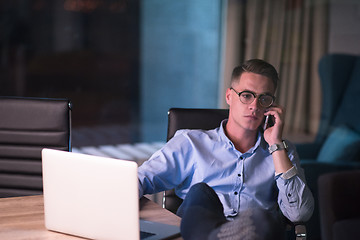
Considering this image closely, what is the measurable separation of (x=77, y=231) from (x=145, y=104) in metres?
3.48

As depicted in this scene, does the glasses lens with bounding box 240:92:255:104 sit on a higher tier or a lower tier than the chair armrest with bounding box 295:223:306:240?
higher

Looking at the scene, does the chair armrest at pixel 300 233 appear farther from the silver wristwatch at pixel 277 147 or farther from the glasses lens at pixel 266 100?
the glasses lens at pixel 266 100

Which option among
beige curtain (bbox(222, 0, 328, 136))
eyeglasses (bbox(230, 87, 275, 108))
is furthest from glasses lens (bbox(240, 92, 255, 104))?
beige curtain (bbox(222, 0, 328, 136))

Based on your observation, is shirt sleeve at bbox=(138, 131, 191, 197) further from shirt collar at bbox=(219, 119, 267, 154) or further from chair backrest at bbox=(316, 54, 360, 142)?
chair backrest at bbox=(316, 54, 360, 142)

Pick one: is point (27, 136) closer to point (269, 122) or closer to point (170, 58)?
point (269, 122)

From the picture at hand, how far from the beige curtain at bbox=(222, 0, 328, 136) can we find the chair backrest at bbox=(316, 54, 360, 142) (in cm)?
40

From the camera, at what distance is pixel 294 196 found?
1.54 meters

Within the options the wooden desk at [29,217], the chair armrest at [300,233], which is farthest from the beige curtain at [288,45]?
the wooden desk at [29,217]

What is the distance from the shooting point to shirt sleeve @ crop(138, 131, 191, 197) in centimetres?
160

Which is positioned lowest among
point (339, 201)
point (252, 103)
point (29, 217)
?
point (339, 201)

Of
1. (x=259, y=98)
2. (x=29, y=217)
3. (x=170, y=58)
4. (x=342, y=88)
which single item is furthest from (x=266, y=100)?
(x=170, y=58)

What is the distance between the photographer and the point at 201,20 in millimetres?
4359

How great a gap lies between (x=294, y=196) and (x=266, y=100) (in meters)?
0.37

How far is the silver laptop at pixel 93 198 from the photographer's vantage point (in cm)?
103
